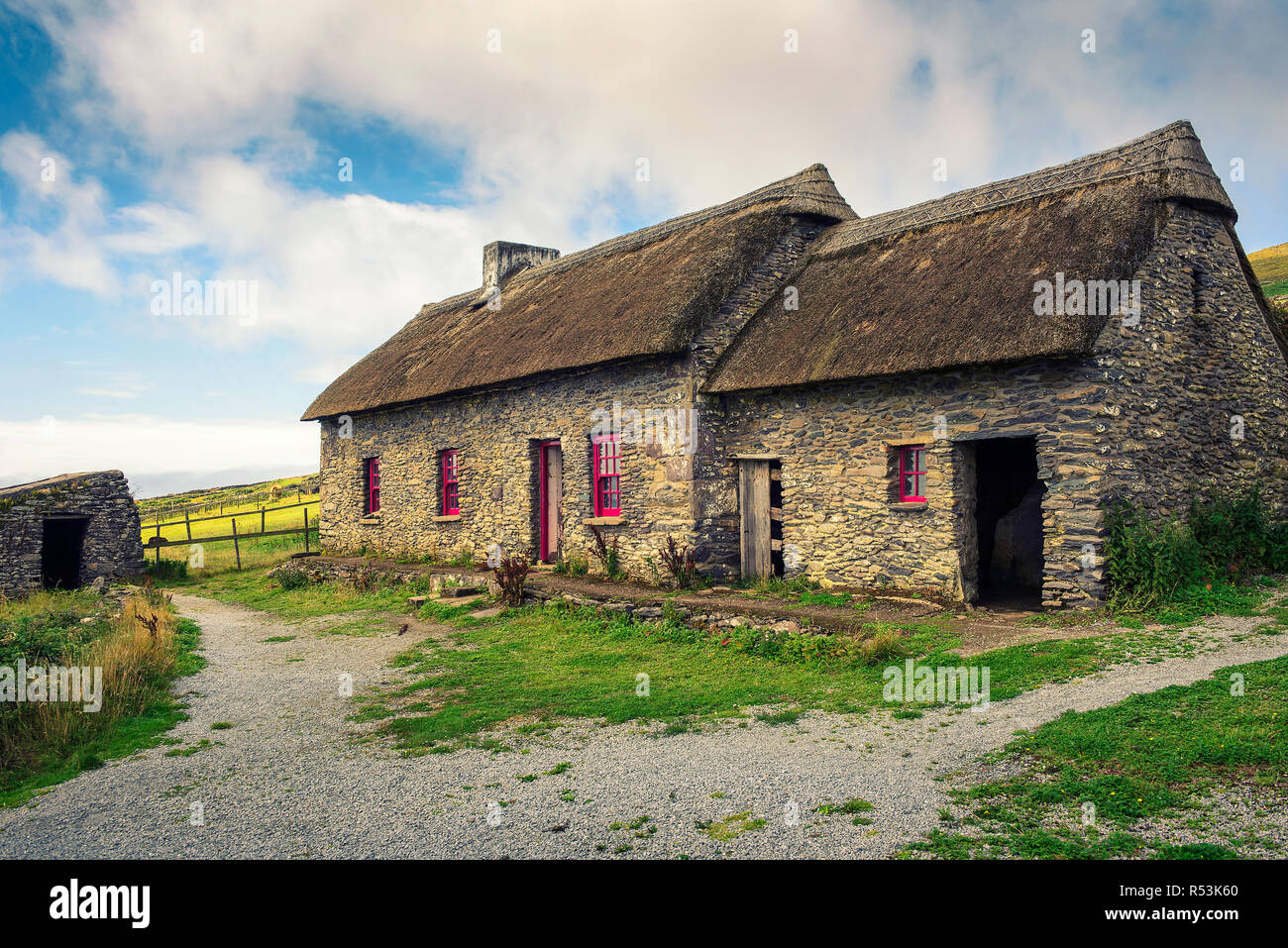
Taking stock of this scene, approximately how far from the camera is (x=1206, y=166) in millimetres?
10242

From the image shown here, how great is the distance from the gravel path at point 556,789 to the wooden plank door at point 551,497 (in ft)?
25.1

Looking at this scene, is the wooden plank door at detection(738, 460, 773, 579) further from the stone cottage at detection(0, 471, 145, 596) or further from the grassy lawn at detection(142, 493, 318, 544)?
the grassy lawn at detection(142, 493, 318, 544)

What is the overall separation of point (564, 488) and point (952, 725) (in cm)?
924

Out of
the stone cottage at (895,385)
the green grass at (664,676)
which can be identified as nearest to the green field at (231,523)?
→ the stone cottage at (895,385)

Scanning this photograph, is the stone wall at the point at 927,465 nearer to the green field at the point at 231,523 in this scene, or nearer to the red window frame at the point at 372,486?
the red window frame at the point at 372,486

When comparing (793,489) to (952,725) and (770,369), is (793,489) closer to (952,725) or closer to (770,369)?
(770,369)

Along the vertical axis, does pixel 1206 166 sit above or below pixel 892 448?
above

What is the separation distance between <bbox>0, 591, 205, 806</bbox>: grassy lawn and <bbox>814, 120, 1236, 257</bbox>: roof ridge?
11339 millimetres

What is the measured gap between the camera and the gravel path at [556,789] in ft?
14.4

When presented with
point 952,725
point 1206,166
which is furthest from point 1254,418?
point 952,725

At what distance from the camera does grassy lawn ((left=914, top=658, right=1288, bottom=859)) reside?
3922 millimetres

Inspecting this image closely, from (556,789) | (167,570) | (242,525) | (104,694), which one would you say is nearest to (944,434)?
(556,789)

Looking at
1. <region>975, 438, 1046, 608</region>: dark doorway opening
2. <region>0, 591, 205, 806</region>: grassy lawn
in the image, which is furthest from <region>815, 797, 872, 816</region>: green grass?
<region>975, 438, 1046, 608</region>: dark doorway opening
